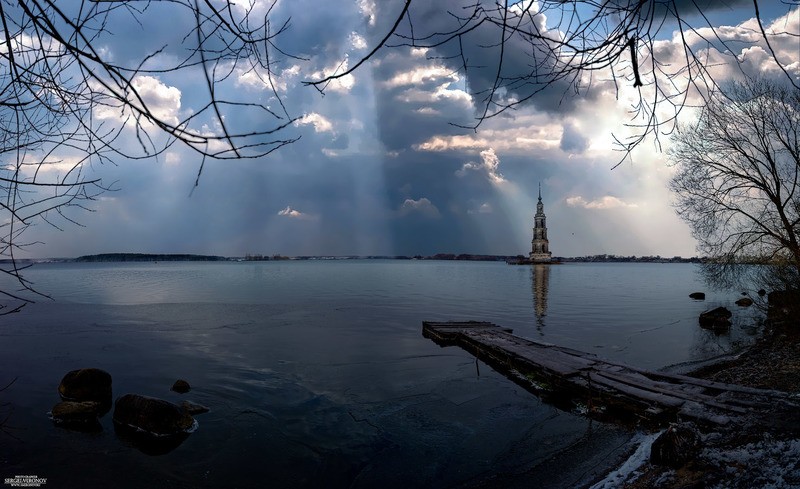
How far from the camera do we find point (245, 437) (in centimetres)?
994

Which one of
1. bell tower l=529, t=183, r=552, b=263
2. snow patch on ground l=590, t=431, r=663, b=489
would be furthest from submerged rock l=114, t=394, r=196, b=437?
bell tower l=529, t=183, r=552, b=263

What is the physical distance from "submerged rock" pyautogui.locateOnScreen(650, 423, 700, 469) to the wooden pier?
1736mm

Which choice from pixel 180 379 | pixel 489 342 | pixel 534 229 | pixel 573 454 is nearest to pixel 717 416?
pixel 573 454

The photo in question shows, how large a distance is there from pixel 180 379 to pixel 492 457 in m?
11.0

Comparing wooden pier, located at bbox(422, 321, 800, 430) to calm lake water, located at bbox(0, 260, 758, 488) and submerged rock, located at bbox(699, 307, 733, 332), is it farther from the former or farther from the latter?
submerged rock, located at bbox(699, 307, 733, 332)

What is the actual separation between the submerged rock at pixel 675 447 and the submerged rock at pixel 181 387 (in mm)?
13070

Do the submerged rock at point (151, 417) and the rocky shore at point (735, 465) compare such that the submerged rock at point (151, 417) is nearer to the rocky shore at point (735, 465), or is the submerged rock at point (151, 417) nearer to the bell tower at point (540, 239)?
the rocky shore at point (735, 465)

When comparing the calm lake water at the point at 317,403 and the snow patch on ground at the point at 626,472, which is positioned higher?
the snow patch on ground at the point at 626,472

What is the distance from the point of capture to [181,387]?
13.5 metres

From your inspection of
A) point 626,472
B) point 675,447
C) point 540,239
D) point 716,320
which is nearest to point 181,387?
point 626,472

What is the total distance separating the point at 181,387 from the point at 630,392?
1331 centimetres

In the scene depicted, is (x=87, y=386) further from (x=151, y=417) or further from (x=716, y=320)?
(x=716, y=320)

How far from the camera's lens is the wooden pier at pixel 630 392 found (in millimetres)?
8141

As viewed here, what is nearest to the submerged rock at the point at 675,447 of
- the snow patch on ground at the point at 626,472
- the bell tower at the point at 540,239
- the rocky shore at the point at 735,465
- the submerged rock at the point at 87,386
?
the rocky shore at the point at 735,465
